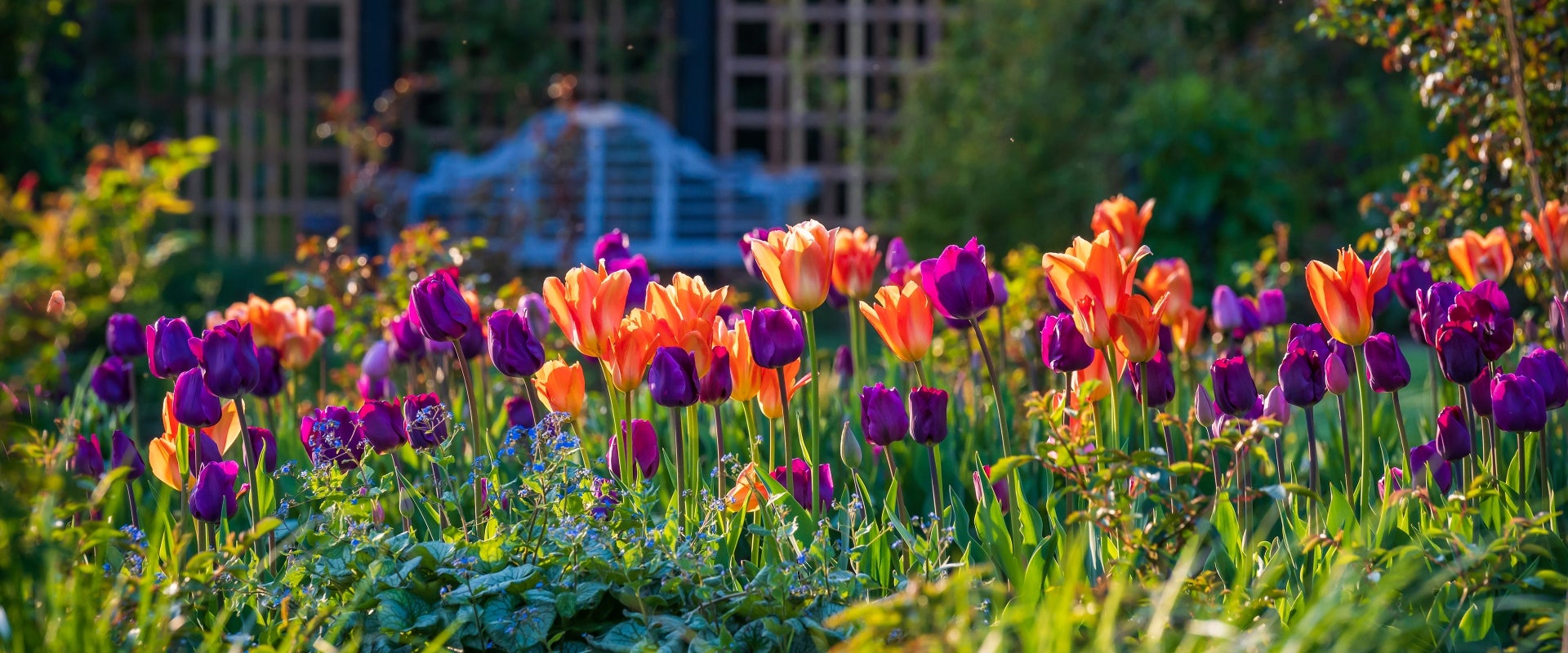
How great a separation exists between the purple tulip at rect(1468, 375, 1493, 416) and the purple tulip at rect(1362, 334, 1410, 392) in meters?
0.11

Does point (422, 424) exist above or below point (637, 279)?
below

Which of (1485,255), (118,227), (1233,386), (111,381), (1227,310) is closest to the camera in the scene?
(1233,386)

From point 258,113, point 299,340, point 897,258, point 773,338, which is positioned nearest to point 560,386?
point 773,338

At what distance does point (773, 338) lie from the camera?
166 cm

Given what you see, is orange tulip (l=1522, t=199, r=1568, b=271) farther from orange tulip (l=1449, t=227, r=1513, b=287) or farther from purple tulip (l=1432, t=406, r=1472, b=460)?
purple tulip (l=1432, t=406, r=1472, b=460)

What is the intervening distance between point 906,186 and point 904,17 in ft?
7.30

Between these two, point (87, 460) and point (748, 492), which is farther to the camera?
point (87, 460)

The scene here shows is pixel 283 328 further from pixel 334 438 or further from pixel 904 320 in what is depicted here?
pixel 904 320

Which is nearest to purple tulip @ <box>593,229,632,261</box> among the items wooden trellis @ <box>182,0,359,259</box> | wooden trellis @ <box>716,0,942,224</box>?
wooden trellis @ <box>716,0,942,224</box>

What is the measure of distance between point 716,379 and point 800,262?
0.18m

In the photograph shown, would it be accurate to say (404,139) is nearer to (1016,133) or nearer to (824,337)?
(824,337)

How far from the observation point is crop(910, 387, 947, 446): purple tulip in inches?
65.1

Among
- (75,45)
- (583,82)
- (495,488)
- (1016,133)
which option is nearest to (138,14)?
(75,45)

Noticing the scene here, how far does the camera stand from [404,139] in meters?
8.59
